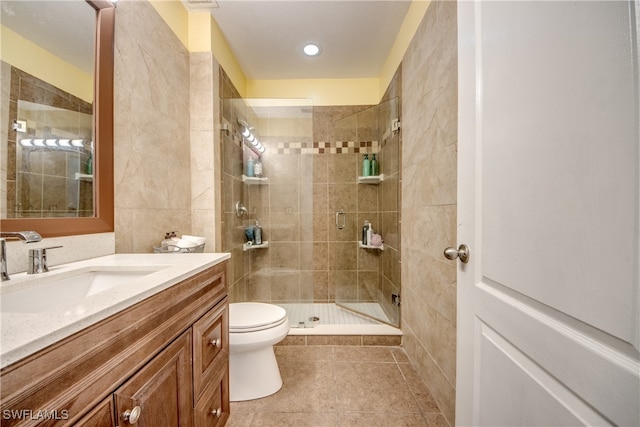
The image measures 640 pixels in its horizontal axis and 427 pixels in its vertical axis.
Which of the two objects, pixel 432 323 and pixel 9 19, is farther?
pixel 432 323

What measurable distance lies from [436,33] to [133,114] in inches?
66.5

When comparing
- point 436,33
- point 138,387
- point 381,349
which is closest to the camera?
point 138,387

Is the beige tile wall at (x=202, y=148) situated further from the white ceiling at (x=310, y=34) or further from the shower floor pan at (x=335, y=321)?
the shower floor pan at (x=335, y=321)

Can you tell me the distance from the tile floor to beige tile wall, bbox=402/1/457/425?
12 centimetres

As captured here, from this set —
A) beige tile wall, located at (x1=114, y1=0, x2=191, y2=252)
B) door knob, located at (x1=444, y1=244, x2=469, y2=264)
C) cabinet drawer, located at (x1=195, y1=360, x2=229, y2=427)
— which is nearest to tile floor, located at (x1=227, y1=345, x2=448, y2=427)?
cabinet drawer, located at (x1=195, y1=360, x2=229, y2=427)

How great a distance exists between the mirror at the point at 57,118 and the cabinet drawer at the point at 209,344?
0.63 meters

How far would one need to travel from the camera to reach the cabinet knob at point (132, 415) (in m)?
0.54

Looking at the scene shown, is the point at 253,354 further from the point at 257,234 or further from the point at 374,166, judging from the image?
the point at 374,166

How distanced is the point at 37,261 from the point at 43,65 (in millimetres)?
711

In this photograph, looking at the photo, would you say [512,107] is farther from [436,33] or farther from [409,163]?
[409,163]

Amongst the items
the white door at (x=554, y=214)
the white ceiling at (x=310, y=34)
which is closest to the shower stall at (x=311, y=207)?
the white ceiling at (x=310, y=34)

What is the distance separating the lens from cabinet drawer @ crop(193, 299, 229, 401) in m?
0.86

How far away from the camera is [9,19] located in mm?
787

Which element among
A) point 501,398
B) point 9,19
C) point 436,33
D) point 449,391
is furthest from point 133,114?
point 449,391
